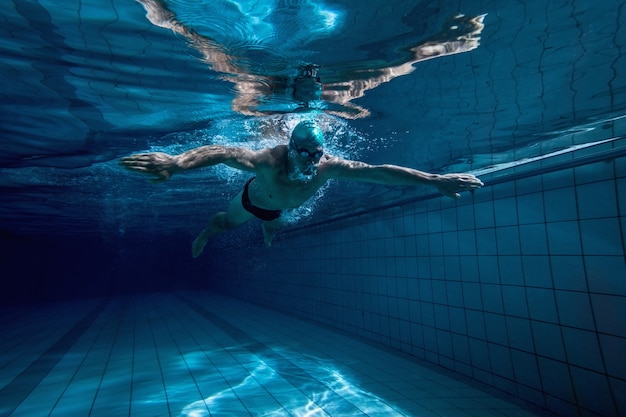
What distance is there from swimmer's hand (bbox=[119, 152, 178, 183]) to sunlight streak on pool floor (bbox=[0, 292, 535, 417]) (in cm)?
399

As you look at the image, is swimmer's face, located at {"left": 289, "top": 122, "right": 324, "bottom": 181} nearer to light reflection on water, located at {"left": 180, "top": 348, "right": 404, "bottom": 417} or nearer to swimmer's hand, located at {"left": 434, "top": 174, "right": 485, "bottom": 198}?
swimmer's hand, located at {"left": 434, "top": 174, "right": 485, "bottom": 198}

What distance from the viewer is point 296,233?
16062mm

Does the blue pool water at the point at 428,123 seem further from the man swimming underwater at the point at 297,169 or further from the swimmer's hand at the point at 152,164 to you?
the swimmer's hand at the point at 152,164

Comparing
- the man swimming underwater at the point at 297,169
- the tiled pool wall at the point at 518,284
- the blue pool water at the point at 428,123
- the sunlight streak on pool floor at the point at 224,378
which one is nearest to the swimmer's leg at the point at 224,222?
the man swimming underwater at the point at 297,169

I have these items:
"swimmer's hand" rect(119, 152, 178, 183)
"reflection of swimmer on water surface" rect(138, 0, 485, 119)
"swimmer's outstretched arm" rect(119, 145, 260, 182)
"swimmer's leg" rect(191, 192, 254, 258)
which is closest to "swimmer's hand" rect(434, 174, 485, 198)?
"reflection of swimmer on water surface" rect(138, 0, 485, 119)

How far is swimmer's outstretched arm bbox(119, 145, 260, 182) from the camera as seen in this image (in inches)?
104

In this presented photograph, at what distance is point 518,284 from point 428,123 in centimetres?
340

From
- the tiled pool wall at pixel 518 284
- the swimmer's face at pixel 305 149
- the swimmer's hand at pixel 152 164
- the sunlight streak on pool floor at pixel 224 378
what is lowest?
the sunlight streak on pool floor at pixel 224 378

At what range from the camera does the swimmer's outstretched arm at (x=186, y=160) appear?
104 inches

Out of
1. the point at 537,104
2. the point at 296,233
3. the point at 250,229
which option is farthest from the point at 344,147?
the point at 250,229

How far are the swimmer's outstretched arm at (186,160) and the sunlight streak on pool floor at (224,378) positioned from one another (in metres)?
3.77

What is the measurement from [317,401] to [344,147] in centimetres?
520

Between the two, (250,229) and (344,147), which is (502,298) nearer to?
(344,147)

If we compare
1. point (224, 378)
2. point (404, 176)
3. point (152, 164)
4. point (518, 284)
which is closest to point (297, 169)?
point (404, 176)
